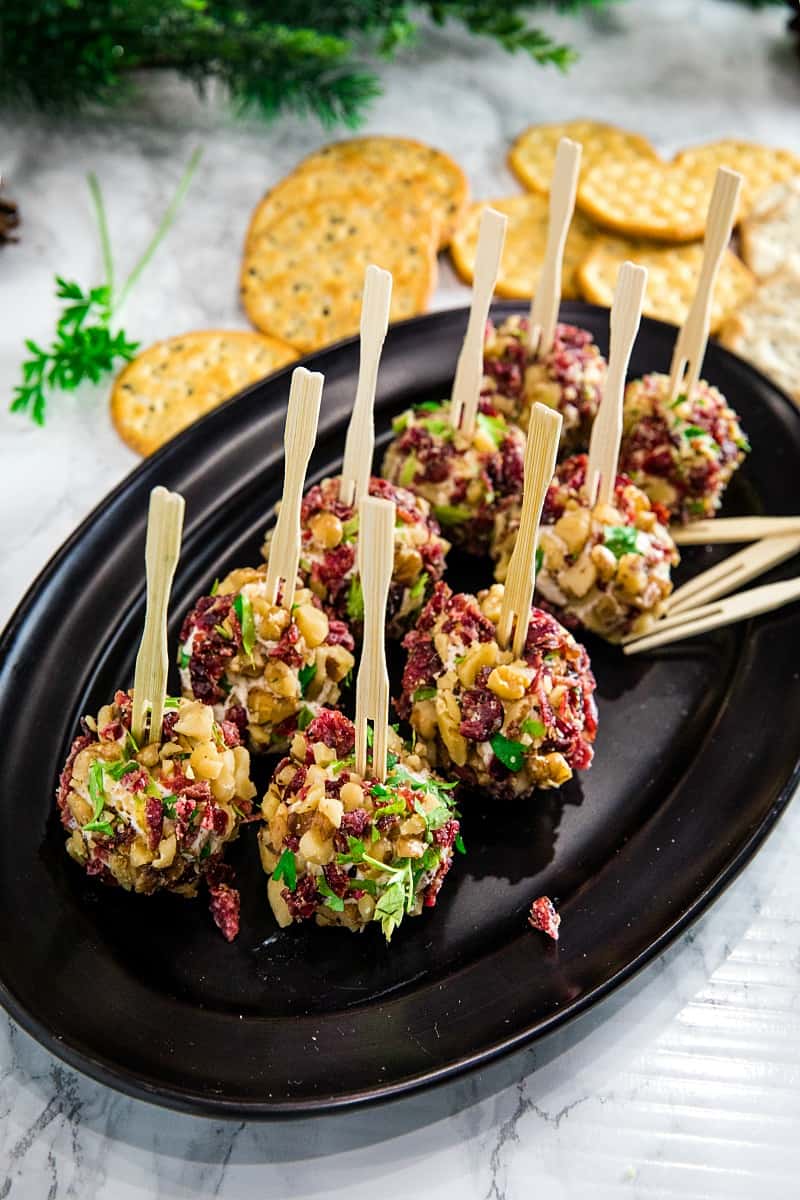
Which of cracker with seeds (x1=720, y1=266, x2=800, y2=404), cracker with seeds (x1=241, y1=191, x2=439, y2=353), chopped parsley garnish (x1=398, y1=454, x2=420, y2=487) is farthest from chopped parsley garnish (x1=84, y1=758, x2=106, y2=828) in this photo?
cracker with seeds (x1=720, y1=266, x2=800, y2=404)

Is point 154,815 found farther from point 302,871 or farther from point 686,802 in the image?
point 686,802

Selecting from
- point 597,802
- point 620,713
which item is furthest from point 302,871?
point 620,713

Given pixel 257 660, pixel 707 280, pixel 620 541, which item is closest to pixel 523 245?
pixel 707 280

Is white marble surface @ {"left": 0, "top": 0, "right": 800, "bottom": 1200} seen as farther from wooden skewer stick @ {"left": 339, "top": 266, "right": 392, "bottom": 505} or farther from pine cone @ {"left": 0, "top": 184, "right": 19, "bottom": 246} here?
wooden skewer stick @ {"left": 339, "top": 266, "right": 392, "bottom": 505}

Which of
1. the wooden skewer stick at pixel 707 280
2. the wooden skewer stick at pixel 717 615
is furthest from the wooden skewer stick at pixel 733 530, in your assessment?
the wooden skewer stick at pixel 707 280

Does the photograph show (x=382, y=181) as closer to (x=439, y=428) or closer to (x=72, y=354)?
(x=72, y=354)

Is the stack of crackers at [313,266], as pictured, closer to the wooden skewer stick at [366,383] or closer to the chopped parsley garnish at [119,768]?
the wooden skewer stick at [366,383]

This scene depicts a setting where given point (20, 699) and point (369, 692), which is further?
point (20, 699)
